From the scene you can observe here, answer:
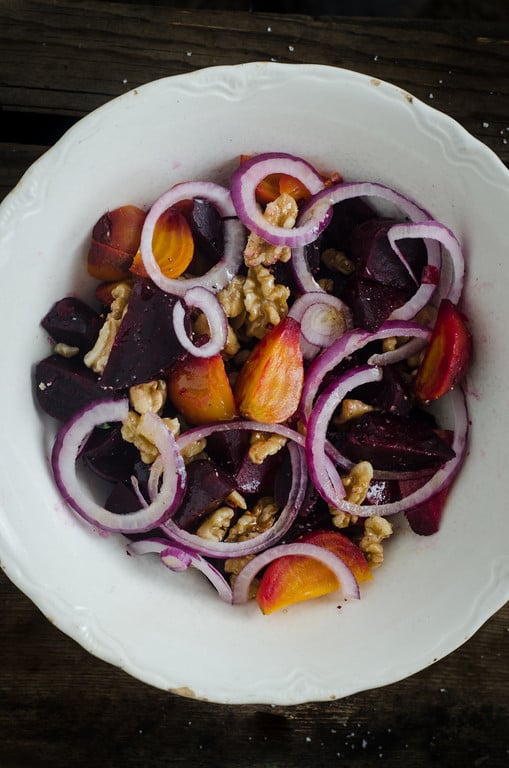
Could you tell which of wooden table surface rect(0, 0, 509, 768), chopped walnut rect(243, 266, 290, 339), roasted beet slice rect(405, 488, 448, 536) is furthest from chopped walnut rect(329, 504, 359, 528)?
wooden table surface rect(0, 0, 509, 768)

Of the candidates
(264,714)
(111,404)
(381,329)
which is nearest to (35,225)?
(111,404)

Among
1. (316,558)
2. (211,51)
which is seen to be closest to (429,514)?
(316,558)

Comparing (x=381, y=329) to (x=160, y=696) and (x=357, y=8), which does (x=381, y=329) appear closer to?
(x=160, y=696)

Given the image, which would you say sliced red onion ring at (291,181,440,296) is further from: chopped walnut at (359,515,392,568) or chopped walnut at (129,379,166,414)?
chopped walnut at (359,515,392,568)

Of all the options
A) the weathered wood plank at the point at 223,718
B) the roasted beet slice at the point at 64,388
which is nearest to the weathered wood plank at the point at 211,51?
the roasted beet slice at the point at 64,388

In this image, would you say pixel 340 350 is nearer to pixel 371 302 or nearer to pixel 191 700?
pixel 371 302

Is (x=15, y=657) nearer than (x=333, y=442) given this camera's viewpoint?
No
